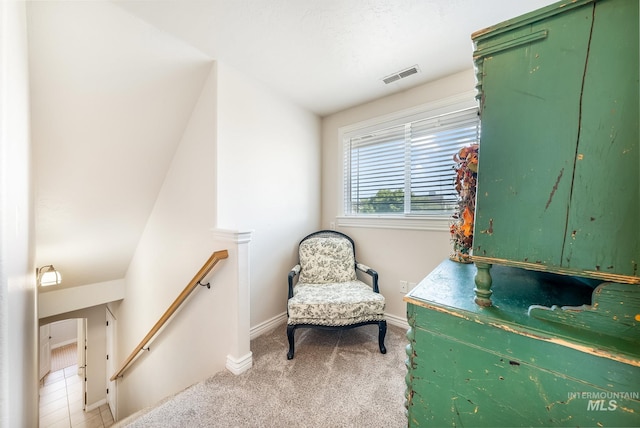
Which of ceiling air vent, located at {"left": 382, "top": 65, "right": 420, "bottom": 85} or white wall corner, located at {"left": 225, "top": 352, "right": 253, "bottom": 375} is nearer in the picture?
white wall corner, located at {"left": 225, "top": 352, "right": 253, "bottom": 375}

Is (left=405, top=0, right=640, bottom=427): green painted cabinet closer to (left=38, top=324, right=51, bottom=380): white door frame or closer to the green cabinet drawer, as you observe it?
the green cabinet drawer

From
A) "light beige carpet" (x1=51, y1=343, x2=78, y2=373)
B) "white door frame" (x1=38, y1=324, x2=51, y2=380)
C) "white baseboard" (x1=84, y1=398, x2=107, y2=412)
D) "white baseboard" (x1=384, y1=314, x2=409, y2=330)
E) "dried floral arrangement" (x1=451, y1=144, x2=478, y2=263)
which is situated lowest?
"light beige carpet" (x1=51, y1=343, x2=78, y2=373)

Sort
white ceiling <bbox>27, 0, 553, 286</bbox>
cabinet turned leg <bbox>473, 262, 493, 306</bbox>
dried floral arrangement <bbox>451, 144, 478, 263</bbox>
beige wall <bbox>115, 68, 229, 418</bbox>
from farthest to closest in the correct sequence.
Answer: beige wall <bbox>115, 68, 229, 418</bbox>
white ceiling <bbox>27, 0, 553, 286</bbox>
dried floral arrangement <bbox>451, 144, 478, 263</bbox>
cabinet turned leg <bbox>473, 262, 493, 306</bbox>

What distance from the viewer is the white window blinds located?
6.89 ft

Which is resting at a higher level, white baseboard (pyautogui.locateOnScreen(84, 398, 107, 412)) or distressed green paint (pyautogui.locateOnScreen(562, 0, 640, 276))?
distressed green paint (pyautogui.locateOnScreen(562, 0, 640, 276))

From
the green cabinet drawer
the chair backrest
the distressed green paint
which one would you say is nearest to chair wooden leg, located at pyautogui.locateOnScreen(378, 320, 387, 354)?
the chair backrest

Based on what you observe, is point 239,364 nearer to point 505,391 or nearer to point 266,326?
point 266,326

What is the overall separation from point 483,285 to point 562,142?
0.44m

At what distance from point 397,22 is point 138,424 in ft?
9.33

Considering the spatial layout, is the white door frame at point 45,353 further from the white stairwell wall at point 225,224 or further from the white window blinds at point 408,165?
the white window blinds at point 408,165

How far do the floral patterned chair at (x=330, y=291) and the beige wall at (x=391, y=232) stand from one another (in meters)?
0.24

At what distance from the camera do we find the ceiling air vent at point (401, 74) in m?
1.99

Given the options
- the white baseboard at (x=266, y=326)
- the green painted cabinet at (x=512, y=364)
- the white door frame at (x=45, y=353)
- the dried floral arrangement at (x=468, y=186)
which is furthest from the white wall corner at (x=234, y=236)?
the white door frame at (x=45, y=353)

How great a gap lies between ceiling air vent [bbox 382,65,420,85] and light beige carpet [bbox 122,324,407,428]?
2375 mm
